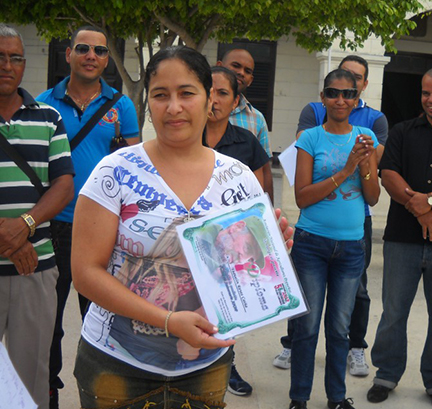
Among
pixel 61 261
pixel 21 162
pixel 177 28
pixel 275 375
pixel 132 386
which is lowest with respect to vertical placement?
pixel 275 375

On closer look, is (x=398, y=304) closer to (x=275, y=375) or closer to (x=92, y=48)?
(x=275, y=375)

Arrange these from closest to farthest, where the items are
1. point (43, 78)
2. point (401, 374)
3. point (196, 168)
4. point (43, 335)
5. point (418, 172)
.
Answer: point (196, 168)
point (43, 335)
point (418, 172)
point (401, 374)
point (43, 78)

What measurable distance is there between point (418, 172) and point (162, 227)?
7.80 ft

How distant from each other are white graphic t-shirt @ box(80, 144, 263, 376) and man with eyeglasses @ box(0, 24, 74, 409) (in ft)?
3.14

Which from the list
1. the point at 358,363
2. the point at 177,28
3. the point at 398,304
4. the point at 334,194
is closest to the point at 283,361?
the point at 358,363

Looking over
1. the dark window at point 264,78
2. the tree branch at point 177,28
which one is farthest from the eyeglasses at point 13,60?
the dark window at point 264,78

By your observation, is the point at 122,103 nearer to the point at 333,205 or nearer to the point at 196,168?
the point at 333,205

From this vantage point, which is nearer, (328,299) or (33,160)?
(33,160)

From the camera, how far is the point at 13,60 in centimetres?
294

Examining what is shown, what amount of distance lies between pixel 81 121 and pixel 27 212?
850 mm

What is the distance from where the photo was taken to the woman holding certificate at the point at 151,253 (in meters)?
A: 1.91

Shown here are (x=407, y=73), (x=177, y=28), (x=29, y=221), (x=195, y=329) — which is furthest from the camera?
(x=407, y=73)

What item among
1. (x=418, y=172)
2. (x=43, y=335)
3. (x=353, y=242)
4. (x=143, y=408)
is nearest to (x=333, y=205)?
(x=353, y=242)

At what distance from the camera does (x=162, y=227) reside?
1915 mm
